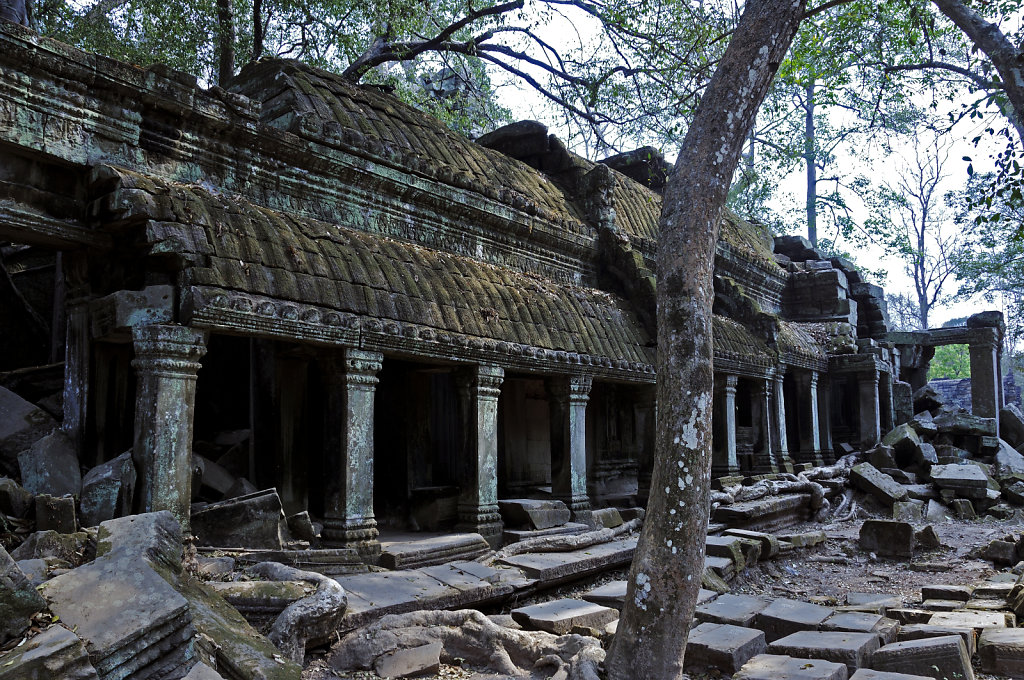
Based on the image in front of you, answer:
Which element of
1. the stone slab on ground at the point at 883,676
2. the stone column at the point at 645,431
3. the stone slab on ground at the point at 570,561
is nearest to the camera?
the stone slab on ground at the point at 883,676

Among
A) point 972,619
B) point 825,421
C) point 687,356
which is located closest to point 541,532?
point 972,619

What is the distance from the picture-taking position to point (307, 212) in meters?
7.40

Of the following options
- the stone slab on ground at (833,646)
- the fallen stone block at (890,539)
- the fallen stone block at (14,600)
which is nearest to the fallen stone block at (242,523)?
the fallen stone block at (14,600)

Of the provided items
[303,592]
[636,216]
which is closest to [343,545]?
[303,592]

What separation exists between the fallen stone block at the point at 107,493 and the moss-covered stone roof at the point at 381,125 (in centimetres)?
358

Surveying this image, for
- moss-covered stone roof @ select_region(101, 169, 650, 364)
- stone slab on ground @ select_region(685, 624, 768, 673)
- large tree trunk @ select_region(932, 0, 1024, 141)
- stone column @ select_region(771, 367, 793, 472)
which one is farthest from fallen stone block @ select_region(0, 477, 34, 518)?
stone column @ select_region(771, 367, 793, 472)

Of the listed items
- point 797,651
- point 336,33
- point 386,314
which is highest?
point 336,33

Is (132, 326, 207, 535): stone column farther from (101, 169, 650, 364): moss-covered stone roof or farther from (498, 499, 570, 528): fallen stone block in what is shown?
(498, 499, 570, 528): fallen stone block

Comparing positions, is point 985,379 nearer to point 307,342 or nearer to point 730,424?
point 730,424

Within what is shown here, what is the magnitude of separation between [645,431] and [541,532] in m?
3.21

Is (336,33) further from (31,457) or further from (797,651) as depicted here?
(797,651)

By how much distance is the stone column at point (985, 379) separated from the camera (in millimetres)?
16312

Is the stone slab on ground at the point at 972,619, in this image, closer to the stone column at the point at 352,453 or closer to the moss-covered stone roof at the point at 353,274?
the stone column at the point at 352,453

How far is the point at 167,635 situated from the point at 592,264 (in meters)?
8.85
